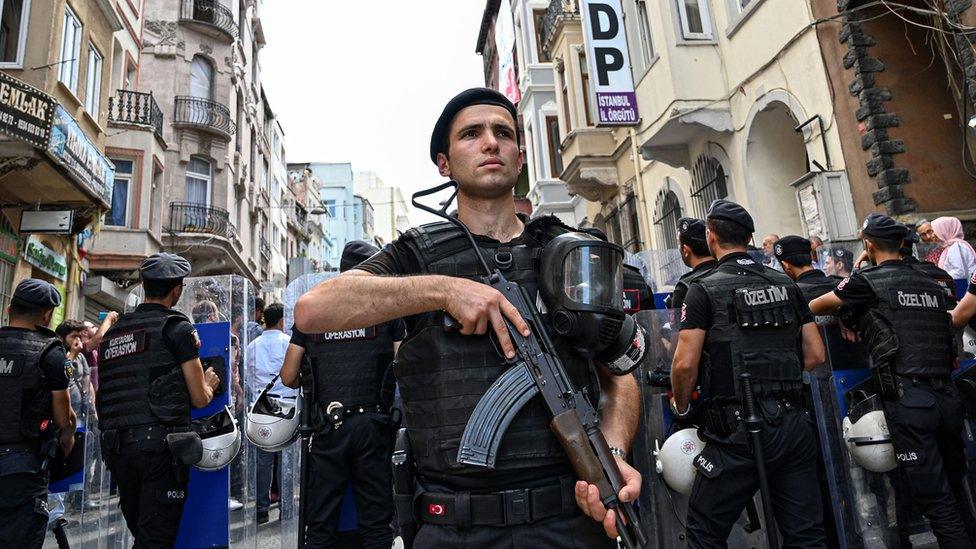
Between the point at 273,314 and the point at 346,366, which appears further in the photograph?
the point at 273,314

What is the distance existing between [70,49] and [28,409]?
1018cm

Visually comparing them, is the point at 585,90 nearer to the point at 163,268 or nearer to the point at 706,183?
the point at 706,183

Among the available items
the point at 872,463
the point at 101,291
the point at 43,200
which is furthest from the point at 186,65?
the point at 872,463

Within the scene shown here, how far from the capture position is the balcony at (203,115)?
22.3 metres

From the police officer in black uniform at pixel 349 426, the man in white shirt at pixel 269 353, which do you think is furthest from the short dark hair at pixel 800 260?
the man in white shirt at pixel 269 353

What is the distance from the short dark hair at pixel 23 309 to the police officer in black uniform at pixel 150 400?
0.48 metres

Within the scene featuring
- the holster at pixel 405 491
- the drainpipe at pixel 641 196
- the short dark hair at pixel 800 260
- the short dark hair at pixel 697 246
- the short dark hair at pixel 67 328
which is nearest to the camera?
the holster at pixel 405 491

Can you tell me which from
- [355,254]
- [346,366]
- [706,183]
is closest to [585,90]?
[706,183]

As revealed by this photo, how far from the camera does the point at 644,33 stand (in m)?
12.7

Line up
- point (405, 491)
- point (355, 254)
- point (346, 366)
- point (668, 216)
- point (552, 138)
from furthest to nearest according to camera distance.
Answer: point (552, 138) < point (668, 216) < point (355, 254) < point (346, 366) < point (405, 491)

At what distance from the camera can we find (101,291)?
14664 millimetres

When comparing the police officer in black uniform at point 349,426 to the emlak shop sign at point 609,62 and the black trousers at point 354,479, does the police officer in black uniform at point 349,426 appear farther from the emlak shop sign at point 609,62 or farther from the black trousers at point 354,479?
the emlak shop sign at point 609,62

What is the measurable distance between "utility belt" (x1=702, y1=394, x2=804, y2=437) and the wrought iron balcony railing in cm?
2168

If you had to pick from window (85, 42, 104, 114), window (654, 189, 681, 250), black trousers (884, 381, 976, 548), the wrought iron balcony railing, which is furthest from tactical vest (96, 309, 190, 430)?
the wrought iron balcony railing
